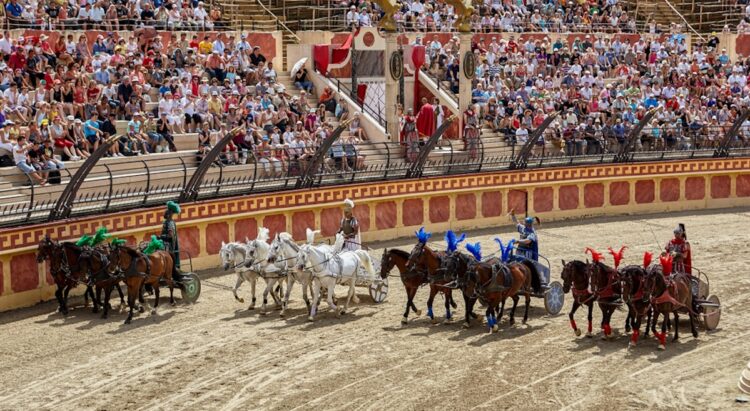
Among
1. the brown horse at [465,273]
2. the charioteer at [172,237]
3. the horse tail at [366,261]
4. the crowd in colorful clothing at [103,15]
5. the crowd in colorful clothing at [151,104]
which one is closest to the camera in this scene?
the brown horse at [465,273]

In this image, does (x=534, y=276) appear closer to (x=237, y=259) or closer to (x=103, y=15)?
(x=237, y=259)

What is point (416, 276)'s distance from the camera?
70.5ft

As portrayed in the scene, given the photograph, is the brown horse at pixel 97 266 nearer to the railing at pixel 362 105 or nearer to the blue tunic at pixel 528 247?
the blue tunic at pixel 528 247

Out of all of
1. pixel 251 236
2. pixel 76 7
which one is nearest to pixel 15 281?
pixel 251 236

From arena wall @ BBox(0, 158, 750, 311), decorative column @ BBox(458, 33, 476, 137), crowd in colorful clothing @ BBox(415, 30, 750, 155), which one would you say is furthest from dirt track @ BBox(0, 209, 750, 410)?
decorative column @ BBox(458, 33, 476, 137)

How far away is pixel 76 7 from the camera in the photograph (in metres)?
33.1

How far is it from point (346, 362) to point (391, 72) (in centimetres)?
1574

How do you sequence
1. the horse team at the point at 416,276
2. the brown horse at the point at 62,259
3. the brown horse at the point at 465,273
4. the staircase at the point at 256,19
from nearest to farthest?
the horse team at the point at 416,276
the brown horse at the point at 465,273
the brown horse at the point at 62,259
the staircase at the point at 256,19

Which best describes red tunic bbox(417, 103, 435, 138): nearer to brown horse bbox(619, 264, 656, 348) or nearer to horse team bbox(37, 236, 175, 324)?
horse team bbox(37, 236, 175, 324)

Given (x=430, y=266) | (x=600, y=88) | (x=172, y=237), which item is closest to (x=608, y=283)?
(x=430, y=266)

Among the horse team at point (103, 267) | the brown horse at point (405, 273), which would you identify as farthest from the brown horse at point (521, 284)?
the horse team at point (103, 267)

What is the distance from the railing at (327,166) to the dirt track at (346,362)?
224 centimetres

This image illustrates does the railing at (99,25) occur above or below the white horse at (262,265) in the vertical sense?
above

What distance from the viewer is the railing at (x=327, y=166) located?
80.2 feet
